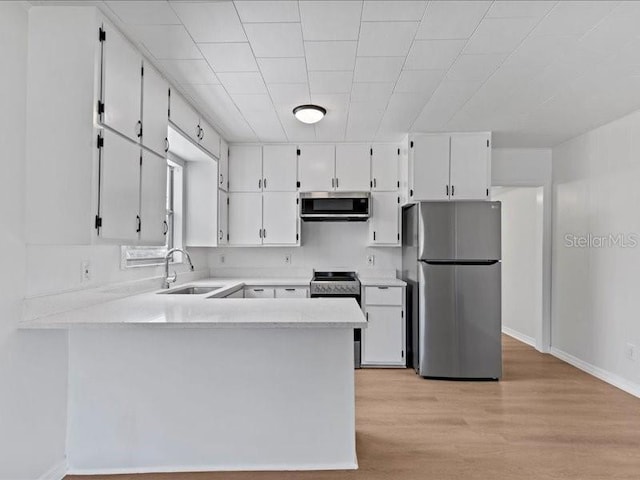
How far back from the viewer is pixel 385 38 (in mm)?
2197

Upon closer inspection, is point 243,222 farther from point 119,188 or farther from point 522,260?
point 522,260

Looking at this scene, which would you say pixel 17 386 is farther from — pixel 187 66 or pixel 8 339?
pixel 187 66

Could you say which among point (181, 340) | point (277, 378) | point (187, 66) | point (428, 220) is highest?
point (187, 66)

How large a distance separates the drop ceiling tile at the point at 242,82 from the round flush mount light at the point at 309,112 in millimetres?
381

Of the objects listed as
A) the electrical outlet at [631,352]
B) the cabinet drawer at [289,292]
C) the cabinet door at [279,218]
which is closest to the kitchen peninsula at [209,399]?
the cabinet drawer at [289,292]

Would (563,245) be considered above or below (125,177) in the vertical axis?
below

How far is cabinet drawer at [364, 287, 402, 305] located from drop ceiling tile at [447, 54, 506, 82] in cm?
212

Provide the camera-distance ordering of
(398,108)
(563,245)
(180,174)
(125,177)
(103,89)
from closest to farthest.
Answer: (103,89)
(125,177)
(398,108)
(180,174)
(563,245)

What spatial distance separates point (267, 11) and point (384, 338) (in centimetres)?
314

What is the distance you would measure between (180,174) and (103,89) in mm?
2118

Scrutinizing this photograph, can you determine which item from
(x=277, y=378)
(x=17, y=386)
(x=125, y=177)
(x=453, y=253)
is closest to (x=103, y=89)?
(x=125, y=177)

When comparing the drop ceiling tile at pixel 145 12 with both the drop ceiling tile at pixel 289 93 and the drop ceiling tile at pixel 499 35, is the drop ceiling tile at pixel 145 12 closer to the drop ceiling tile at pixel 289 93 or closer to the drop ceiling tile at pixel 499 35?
the drop ceiling tile at pixel 289 93

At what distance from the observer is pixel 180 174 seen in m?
4.02

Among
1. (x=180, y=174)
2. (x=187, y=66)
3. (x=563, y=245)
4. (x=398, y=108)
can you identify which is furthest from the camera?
(x=563, y=245)
